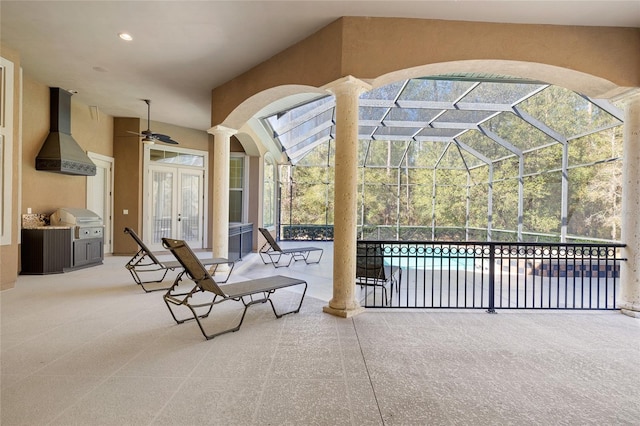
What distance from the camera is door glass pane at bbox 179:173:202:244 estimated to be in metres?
9.60

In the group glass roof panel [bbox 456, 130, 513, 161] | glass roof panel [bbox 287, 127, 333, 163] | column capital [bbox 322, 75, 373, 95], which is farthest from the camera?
glass roof panel [bbox 287, 127, 333, 163]

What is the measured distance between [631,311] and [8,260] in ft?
28.1

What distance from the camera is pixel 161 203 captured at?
9156mm

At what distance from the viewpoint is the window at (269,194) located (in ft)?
35.0

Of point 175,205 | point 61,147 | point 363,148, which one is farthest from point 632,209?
point 363,148

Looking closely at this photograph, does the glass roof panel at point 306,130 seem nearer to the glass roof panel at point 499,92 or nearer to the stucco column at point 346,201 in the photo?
the glass roof panel at point 499,92

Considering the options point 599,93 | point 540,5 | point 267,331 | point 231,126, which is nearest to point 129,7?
point 231,126

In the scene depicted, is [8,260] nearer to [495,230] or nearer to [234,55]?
[234,55]

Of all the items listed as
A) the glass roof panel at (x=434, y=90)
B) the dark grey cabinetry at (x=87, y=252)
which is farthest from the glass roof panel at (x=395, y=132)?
the dark grey cabinetry at (x=87, y=252)

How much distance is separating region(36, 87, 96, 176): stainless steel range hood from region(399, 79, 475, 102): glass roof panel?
24.0 ft

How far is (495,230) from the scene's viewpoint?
11.5m

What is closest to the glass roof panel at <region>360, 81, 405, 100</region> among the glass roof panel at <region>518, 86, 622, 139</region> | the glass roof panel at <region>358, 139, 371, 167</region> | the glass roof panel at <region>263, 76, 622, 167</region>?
the glass roof panel at <region>263, 76, 622, 167</region>

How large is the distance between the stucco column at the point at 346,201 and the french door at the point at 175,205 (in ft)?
21.0

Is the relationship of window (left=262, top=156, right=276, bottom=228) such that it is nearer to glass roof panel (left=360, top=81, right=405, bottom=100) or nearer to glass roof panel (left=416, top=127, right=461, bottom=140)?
glass roof panel (left=360, top=81, right=405, bottom=100)
